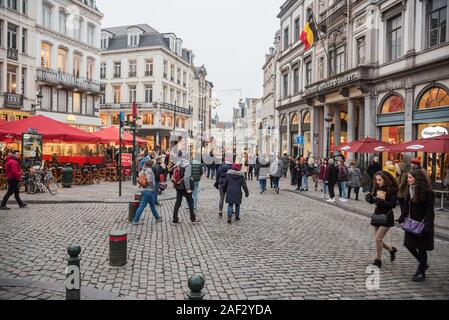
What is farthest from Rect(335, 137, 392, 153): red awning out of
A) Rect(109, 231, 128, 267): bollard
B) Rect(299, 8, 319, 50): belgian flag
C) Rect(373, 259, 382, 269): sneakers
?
Rect(109, 231, 128, 267): bollard

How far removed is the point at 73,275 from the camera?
14.1 ft

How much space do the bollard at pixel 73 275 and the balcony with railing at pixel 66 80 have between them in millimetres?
29853

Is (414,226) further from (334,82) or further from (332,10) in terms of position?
(332,10)

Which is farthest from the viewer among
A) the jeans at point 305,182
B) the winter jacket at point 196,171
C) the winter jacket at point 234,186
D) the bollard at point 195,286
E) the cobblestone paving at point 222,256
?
the jeans at point 305,182

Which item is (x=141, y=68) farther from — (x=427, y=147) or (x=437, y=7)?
(x=427, y=147)

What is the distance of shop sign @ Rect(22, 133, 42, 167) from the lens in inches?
605

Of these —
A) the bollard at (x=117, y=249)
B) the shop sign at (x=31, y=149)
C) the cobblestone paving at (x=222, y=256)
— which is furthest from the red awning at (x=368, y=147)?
the shop sign at (x=31, y=149)

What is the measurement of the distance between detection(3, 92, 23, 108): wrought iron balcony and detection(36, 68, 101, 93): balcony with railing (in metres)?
3.04

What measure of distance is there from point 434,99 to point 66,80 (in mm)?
29104

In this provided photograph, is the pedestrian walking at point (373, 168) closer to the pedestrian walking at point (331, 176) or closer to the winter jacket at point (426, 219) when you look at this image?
the pedestrian walking at point (331, 176)

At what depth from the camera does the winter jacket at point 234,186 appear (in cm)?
1027

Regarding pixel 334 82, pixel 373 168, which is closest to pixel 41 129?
pixel 373 168

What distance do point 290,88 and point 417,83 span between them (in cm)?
1853

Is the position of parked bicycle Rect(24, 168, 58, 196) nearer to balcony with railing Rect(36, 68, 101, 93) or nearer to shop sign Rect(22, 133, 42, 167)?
shop sign Rect(22, 133, 42, 167)
